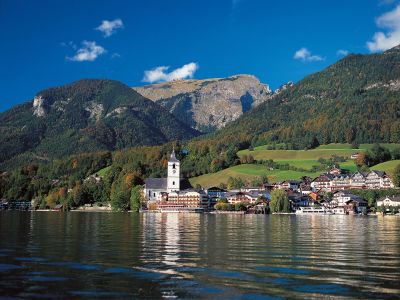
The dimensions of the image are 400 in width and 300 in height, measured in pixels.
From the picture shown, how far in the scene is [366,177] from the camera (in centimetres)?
19900

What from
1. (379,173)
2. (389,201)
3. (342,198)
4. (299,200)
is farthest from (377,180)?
(389,201)

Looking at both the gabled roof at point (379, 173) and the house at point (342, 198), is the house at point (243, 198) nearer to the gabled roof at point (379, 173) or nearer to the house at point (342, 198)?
the house at point (342, 198)

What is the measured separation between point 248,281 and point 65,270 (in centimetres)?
1018

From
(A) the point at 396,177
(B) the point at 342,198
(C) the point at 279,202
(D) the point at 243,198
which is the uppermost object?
(A) the point at 396,177

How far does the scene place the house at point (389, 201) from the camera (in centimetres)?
15757

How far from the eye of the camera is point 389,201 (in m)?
161

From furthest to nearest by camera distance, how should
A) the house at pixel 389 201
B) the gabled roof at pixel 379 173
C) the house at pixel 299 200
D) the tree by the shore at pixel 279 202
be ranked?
the gabled roof at pixel 379 173 → the house at pixel 299 200 → the tree by the shore at pixel 279 202 → the house at pixel 389 201

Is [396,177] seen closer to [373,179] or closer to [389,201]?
[373,179]

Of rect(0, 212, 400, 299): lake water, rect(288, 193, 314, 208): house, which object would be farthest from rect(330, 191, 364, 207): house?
rect(0, 212, 400, 299): lake water

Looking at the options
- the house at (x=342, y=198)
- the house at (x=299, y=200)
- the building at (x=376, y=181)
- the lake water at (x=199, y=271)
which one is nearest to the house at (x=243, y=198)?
the house at (x=299, y=200)

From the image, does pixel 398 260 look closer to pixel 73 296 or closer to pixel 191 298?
pixel 191 298

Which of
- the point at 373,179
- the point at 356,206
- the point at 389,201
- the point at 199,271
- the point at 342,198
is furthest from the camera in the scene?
the point at 373,179

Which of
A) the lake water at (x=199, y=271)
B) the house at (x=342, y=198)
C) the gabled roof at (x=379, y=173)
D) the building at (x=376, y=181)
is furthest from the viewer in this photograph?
the gabled roof at (x=379, y=173)

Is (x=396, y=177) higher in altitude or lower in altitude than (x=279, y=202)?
higher
